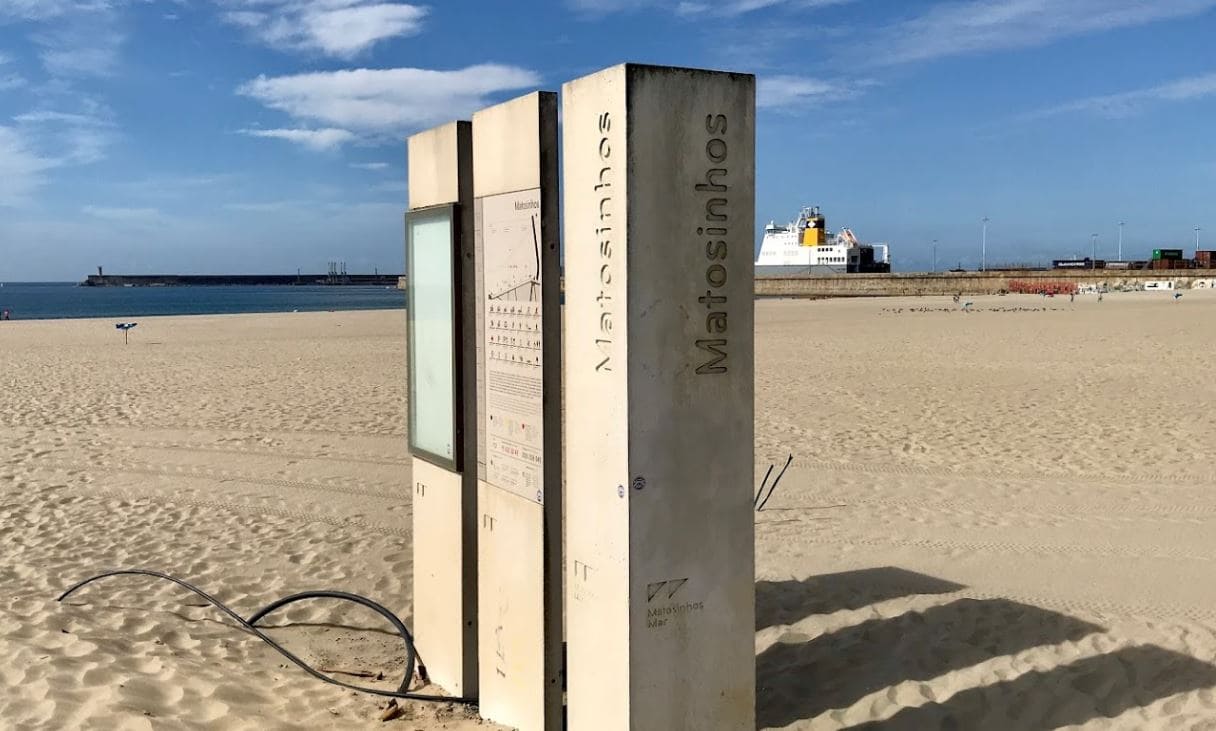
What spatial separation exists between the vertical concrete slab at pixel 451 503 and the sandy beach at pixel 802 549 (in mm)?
301

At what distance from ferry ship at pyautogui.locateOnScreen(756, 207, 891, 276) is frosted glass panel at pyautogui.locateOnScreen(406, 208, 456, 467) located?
8208 centimetres

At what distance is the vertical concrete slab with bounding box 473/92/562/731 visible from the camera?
375cm

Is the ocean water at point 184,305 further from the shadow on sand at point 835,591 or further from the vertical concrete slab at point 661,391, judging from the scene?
the vertical concrete slab at point 661,391

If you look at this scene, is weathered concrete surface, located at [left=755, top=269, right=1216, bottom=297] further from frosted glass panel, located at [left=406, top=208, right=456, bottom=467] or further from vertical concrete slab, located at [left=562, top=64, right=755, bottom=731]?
vertical concrete slab, located at [left=562, top=64, right=755, bottom=731]

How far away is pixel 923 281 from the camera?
245 feet

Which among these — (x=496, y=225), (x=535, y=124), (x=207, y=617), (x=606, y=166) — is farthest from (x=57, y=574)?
(x=606, y=166)

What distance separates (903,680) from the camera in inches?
184

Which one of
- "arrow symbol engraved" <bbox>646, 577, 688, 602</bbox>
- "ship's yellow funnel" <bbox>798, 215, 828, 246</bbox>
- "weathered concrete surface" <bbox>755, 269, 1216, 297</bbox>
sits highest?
"ship's yellow funnel" <bbox>798, 215, 828, 246</bbox>

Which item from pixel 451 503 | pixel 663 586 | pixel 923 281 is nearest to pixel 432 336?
pixel 451 503

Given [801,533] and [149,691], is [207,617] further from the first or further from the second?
[801,533]

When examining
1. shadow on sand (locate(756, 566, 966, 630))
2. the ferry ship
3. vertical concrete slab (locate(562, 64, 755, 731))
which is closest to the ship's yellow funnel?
the ferry ship

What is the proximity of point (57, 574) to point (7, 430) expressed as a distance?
6.93 m

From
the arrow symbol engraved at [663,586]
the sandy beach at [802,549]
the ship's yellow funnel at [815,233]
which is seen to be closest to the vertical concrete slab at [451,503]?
the sandy beach at [802,549]

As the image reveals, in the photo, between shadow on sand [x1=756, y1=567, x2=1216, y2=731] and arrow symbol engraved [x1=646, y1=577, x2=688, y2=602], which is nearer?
arrow symbol engraved [x1=646, y1=577, x2=688, y2=602]
